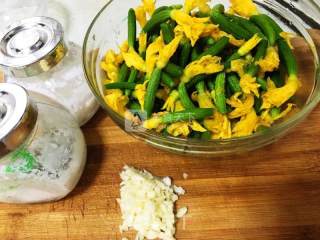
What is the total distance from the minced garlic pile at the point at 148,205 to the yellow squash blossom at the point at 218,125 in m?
0.17

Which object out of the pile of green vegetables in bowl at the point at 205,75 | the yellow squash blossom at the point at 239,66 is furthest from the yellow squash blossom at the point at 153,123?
the yellow squash blossom at the point at 239,66

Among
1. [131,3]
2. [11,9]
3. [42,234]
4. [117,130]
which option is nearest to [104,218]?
[42,234]

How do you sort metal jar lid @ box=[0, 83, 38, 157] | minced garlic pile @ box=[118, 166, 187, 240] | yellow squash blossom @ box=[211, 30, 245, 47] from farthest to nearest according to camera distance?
yellow squash blossom @ box=[211, 30, 245, 47] → minced garlic pile @ box=[118, 166, 187, 240] → metal jar lid @ box=[0, 83, 38, 157]

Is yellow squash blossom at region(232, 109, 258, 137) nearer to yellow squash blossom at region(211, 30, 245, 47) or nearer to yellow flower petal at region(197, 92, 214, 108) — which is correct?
yellow flower petal at region(197, 92, 214, 108)

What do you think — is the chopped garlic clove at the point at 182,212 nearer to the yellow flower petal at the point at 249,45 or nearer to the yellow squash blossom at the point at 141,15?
the yellow flower petal at the point at 249,45

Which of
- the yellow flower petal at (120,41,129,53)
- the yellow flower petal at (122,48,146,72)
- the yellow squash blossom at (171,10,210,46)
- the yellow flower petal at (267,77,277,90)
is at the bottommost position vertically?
the yellow flower petal at (120,41,129,53)

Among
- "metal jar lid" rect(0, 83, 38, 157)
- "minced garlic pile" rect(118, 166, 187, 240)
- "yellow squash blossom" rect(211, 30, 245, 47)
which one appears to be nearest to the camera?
"metal jar lid" rect(0, 83, 38, 157)

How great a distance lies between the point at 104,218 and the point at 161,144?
23cm

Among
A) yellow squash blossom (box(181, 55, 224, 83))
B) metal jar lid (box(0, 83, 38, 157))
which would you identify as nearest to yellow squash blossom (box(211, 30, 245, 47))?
yellow squash blossom (box(181, 55, 224, 83))

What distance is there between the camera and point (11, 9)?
5.53ft

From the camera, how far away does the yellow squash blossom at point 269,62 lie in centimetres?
92

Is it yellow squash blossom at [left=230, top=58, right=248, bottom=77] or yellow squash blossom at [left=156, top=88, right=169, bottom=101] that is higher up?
yellow squash blossom at [left=230, top=58, right=248, bottom=77]

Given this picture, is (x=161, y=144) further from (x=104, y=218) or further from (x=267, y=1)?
(x=267, y=1)

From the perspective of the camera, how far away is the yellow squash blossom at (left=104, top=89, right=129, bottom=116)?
0.92 meters
